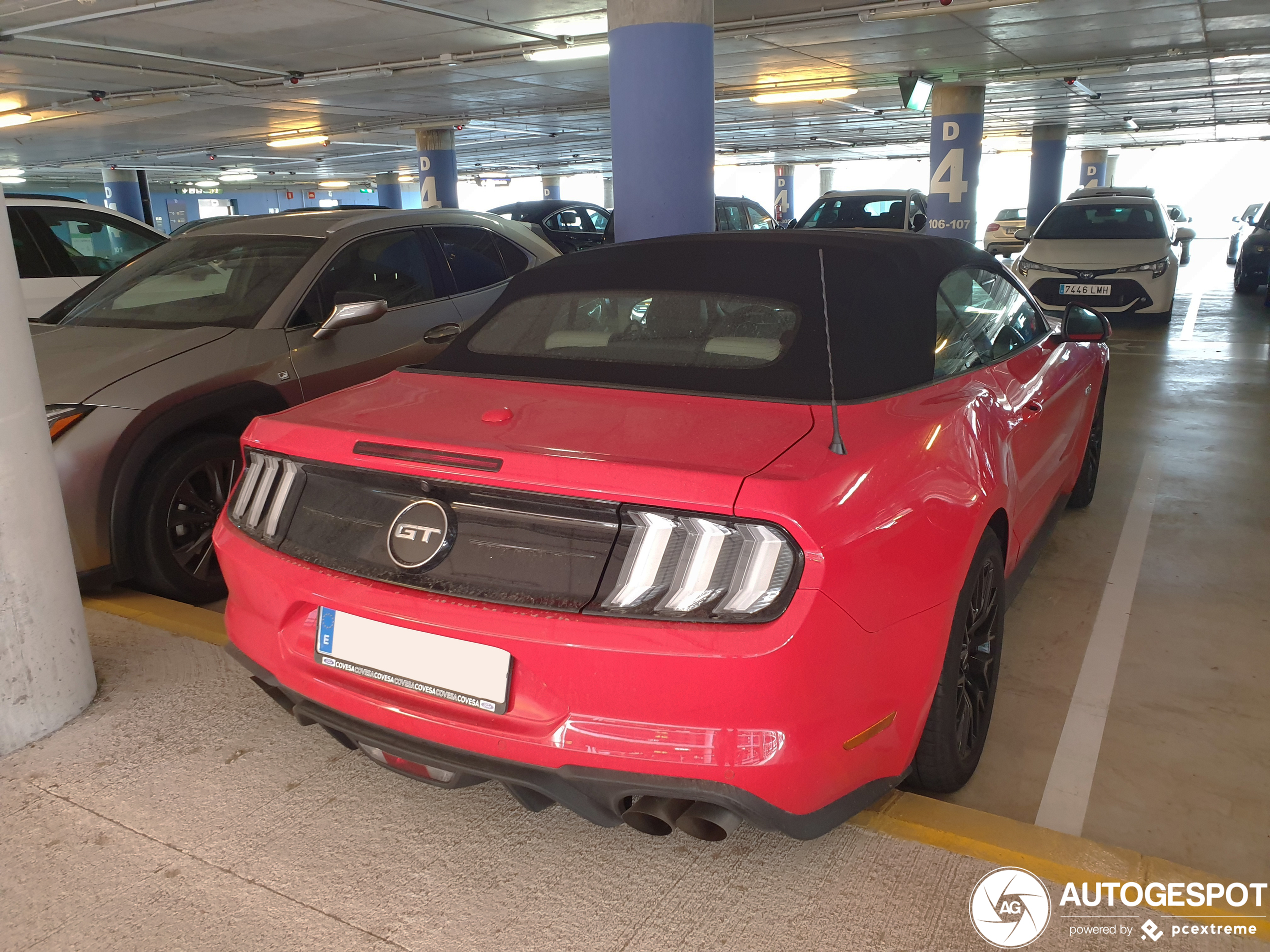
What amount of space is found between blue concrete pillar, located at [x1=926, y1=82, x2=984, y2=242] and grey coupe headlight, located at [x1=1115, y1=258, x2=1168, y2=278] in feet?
18.1

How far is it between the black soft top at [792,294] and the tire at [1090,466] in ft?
6.66

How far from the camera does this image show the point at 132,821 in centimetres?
241

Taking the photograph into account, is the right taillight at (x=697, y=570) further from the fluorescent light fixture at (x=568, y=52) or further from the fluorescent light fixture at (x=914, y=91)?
the fluorescent light fixture at (x=914, y=91)

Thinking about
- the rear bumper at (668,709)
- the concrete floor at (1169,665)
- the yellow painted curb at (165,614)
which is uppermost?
the rear bumper at (668,709)

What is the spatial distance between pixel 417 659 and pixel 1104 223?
40.4 ft

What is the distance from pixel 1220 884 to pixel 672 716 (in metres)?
1.33

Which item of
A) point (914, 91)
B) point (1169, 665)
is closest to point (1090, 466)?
point (1169, 665)

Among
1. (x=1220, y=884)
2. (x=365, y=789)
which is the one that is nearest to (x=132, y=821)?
(x=365, y=789)

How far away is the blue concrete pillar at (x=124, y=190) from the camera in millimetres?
33219

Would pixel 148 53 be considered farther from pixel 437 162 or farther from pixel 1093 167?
pixel 1093 167

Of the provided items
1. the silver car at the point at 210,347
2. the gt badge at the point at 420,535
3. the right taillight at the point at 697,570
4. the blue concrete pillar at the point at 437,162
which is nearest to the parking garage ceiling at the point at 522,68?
the blue concrete pillar at the point at 437,162

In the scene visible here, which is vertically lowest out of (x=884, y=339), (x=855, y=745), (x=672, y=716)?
(x=855, y=745)

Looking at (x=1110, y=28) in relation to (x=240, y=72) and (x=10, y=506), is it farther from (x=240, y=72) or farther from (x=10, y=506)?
(x=10, y=506)

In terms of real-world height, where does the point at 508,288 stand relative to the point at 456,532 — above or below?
above
